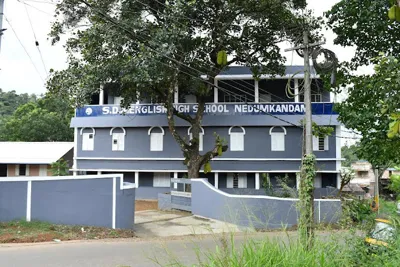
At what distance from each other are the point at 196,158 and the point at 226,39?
20.1ft

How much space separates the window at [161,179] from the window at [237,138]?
478 cm

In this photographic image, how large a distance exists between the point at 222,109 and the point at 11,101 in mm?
44752

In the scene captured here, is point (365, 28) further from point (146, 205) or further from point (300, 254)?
point (146, 205)

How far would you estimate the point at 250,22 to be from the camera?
18031 millimetres

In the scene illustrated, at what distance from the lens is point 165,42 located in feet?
48.1

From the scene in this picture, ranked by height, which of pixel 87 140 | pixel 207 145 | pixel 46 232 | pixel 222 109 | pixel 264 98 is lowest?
pixel 46 232

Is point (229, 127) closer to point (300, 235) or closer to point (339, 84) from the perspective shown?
point (339, 84)

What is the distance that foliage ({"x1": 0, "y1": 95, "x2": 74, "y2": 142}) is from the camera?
3719 cm

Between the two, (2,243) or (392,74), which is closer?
(392,74)

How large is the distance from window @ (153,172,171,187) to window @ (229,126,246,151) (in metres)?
4.78

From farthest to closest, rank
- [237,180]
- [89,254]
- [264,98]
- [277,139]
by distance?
[264,98]
[237,180]
[277,139]
[89,254]

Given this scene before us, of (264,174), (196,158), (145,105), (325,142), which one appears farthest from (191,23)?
(325,142)

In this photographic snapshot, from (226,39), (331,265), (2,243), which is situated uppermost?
(226,39)

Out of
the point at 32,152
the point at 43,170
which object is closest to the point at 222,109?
the point at 43,170
